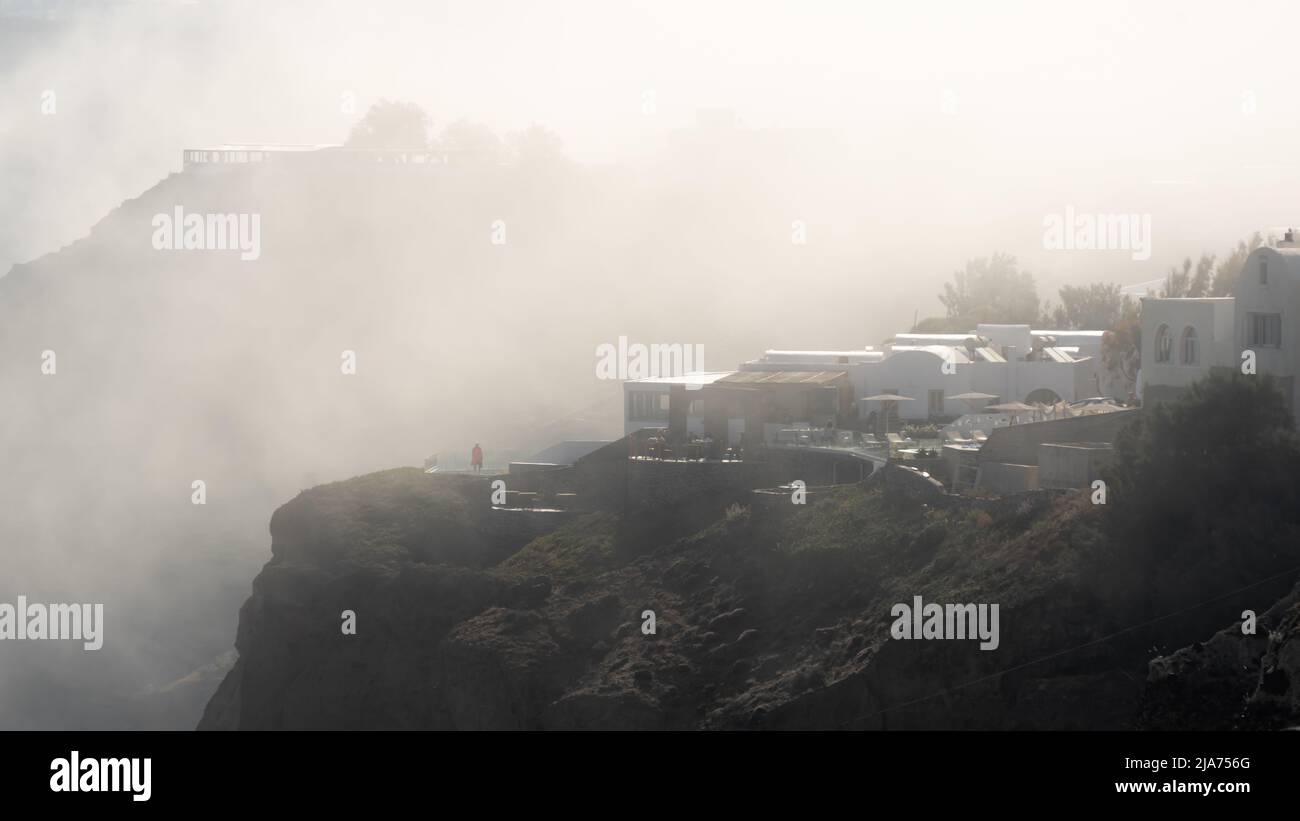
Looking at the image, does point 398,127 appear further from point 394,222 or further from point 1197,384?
point 1197,384

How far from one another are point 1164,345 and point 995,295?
136 ft

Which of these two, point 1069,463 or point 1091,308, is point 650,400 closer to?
point 1069,463

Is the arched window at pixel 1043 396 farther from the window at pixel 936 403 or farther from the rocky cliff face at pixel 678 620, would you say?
the rocky cliff face at pixel 678 620

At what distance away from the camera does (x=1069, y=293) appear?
7331 cm

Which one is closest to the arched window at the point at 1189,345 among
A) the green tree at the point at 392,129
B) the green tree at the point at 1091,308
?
the green tree at the point at 1091,308

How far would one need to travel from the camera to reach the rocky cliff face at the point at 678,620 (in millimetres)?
29875

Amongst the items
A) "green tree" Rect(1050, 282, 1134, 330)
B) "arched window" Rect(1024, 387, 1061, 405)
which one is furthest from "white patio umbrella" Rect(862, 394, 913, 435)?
"green tree" Rect(1050, 282, 1134, 330)

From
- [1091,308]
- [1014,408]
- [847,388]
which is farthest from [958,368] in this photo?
[1091,308]

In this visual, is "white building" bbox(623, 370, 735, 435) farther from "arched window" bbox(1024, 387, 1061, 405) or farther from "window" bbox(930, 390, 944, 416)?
"arched window" bbox(1024, 387, 1061, 405)

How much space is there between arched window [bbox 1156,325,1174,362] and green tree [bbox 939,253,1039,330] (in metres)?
33.5

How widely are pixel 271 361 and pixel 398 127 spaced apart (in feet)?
64.9

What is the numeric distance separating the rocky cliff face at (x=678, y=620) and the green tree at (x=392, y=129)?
68.4 meters

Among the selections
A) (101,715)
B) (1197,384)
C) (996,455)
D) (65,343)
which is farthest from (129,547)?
(1197,384)

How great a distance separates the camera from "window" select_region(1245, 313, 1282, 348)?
1331 inches
